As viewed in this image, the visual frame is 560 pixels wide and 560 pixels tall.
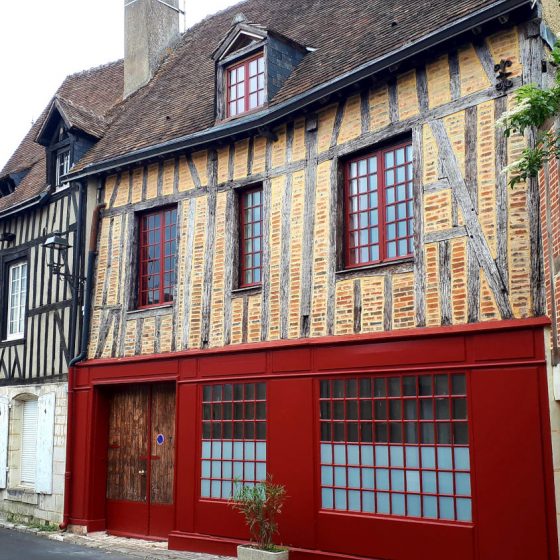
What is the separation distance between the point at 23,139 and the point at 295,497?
11761 mm

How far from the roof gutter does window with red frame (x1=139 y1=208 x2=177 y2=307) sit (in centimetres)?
91

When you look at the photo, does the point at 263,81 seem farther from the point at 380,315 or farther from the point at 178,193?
the point at 380,315

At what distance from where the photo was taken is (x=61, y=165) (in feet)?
43.4

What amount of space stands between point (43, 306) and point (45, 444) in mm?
2254

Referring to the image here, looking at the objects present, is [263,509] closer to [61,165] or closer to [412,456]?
[412,456]

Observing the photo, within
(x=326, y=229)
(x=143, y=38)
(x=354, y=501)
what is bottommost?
(x=354, y=501)

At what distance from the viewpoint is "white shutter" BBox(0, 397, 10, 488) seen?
13.2 meters

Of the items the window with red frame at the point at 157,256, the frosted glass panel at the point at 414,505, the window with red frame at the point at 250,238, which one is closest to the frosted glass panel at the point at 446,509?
the frosted glass panel at the point at 414,505

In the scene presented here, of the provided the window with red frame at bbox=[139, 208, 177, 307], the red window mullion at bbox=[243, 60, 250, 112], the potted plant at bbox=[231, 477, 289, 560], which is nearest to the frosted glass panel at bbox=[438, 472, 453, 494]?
the potted plant at bbox=[231, 477, 289, 560]

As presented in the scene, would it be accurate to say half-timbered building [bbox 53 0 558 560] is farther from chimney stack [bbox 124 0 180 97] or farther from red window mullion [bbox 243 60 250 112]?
chimney stack [bbox 124 0 180 97]

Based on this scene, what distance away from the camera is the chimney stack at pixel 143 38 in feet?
47.4

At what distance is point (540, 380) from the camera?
7.17m

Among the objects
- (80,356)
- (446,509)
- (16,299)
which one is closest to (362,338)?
(446,509)

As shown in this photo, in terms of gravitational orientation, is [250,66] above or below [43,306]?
above
